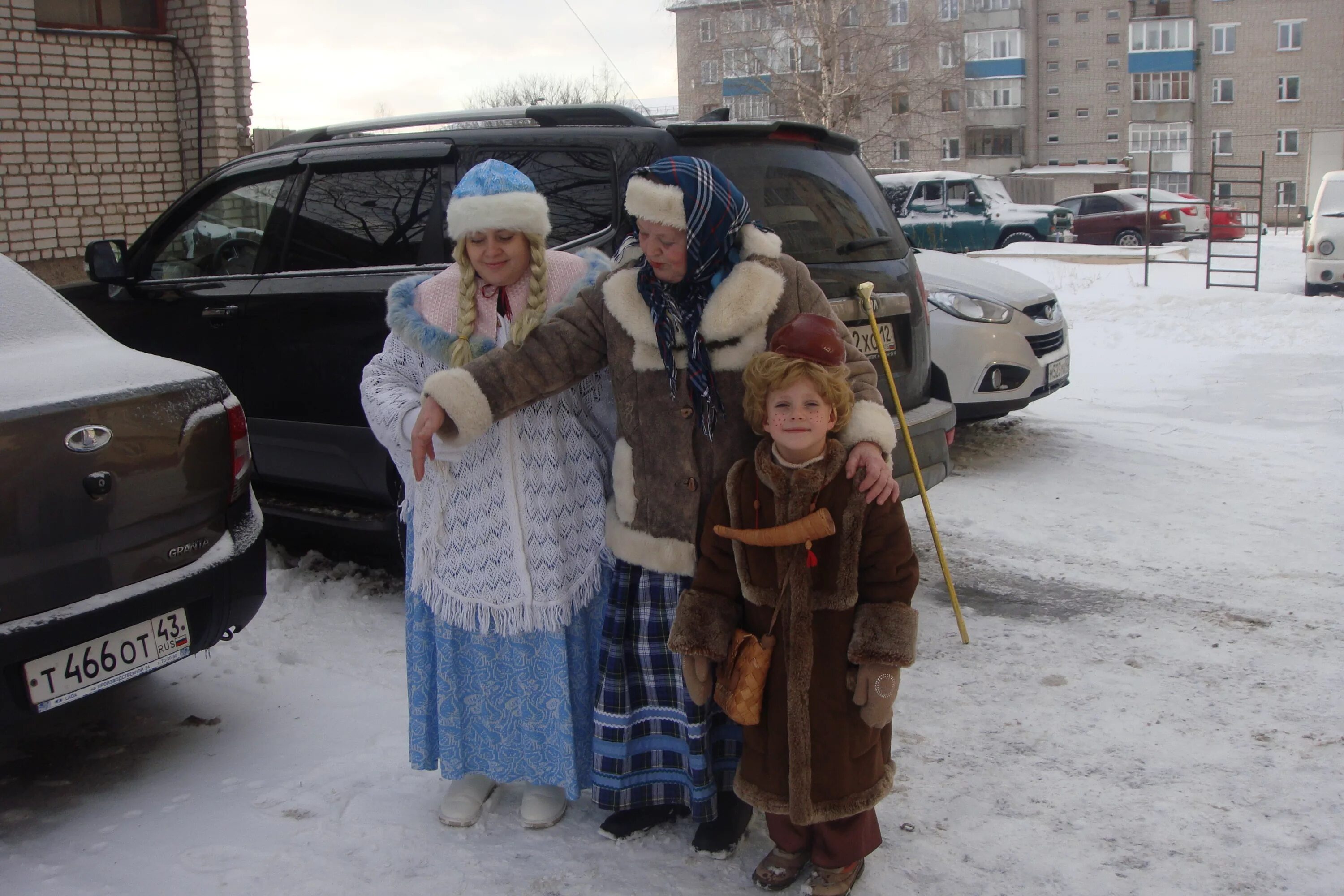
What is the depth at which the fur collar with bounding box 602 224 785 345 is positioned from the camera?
2.68m

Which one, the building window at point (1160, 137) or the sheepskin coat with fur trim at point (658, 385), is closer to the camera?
the sheepskin coat with fur trim at point (658, 385)

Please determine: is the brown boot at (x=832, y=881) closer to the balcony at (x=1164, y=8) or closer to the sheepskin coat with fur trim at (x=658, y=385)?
the sheepskin coat with fur trim at (x=658, y=385)

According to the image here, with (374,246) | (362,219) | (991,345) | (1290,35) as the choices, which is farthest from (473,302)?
(1290,35)

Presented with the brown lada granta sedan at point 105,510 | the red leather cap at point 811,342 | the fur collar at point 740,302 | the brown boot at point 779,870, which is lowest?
the brown boot at point 779,870

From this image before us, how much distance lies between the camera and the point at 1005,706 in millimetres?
3750

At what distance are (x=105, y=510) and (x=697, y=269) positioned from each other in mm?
1716

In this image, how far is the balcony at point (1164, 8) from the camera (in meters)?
55.1

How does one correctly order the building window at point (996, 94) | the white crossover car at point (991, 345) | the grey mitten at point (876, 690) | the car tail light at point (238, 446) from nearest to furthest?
1. the grey mitten at point (876, 690)
2. the car tail light at point (238, 446)
3. the white crossover car at point (991, 345)
4. the building window at point (996, 94)

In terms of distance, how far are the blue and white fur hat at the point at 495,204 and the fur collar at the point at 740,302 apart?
0.34 m

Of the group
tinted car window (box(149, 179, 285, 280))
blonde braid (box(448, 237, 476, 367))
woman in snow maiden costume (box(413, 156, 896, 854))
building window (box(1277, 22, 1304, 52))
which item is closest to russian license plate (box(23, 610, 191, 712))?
woman in snow maiden costume (box(413, 156, 896, 854))

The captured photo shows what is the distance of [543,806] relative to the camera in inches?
120

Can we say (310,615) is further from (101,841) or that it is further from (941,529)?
(941,529)

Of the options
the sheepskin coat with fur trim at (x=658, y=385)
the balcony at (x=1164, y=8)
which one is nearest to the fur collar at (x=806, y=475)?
the sheepskin coat with fur trim at (x=658, y=385)

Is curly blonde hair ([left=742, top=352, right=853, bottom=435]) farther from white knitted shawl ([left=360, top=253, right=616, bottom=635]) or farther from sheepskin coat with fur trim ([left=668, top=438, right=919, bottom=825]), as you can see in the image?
white knitted shawl ([left=360, top=253, right=616, bottom=635])
